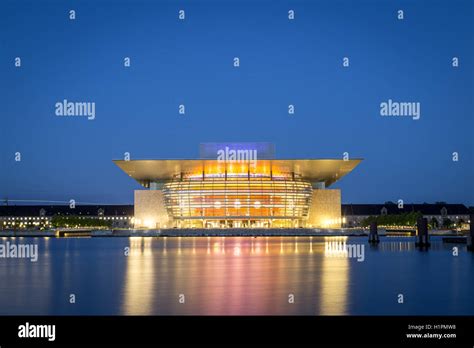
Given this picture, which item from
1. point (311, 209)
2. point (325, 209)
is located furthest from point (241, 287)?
point (311, 209)

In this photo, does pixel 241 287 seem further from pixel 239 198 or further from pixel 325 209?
pixel 325 209

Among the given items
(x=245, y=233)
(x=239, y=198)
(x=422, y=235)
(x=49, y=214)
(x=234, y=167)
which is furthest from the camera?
(x=49, y=214)

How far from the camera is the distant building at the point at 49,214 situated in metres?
131

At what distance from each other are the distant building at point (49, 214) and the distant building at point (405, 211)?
139ft

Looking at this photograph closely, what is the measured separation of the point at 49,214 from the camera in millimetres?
136125

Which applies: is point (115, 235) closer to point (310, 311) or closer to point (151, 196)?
point (151, 196)

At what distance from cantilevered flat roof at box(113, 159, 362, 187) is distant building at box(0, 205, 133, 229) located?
54.9 metres

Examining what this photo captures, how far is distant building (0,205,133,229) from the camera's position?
429 feet

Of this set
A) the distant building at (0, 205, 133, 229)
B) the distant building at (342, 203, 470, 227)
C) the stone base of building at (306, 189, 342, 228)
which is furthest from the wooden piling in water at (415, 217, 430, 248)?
the distant building at (0, 205, 133, 229)

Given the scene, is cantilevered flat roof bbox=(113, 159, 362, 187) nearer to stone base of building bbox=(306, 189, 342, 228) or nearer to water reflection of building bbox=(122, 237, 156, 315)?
stone base of building bbox=(306, 189, 342, 228)

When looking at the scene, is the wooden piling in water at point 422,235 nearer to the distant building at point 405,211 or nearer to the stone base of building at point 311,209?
the stone base of building at point 311,209

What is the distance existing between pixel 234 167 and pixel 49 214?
71324 mm

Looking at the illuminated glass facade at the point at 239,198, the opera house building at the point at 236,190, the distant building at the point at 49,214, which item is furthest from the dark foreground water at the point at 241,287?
the distant building at the point at 49,214
